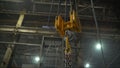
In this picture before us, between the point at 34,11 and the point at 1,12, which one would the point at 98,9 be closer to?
the point at 34,11

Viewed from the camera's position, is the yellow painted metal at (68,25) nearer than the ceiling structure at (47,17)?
Yes

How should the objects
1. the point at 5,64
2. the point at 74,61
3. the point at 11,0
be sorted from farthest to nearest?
the point at 11,0
the point at 74,61
the point at 5,64

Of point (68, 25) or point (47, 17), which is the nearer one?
point (68, 25)

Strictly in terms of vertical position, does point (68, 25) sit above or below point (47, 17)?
below

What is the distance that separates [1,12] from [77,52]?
6.20 m

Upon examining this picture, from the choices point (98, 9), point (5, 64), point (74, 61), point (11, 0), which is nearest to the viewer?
point (5, 64)

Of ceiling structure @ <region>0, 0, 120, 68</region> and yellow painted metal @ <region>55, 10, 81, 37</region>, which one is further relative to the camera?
ceiling structure @ <region>0, 0, 120, 68</region>

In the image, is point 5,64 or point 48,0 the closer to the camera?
point 5,64

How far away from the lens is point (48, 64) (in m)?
10.2

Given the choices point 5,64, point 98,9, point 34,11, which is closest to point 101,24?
point 98,9

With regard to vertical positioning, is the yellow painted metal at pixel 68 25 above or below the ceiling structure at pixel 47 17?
below

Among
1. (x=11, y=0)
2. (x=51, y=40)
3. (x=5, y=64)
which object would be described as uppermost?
(x=11, y=0)

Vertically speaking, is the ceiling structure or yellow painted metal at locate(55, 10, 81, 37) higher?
the ceiling structure

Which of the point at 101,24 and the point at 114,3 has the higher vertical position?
the point at 114,3
